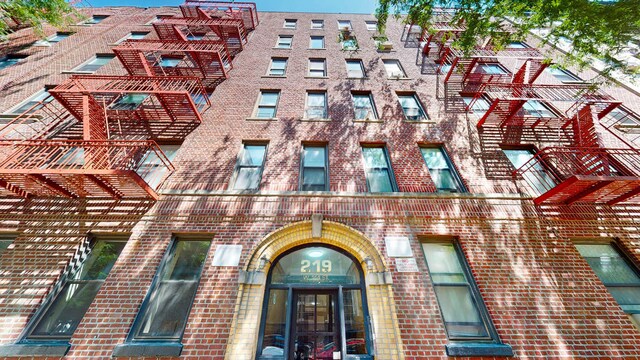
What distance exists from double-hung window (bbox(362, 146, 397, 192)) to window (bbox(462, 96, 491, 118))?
14.4 ft

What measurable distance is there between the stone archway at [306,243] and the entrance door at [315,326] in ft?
2.49

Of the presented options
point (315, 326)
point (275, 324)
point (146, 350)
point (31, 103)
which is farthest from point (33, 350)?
A: point (31, 103)

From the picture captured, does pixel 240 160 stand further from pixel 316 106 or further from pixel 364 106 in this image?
pixel 364 106

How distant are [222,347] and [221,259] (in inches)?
65.0

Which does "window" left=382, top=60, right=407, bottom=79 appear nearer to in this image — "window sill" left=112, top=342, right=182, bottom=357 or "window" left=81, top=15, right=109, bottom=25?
"window sill" left=112, top=342, right=182, bottom=357

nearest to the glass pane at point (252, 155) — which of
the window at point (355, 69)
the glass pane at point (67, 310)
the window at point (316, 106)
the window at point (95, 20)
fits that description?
the window at point (316, 106)

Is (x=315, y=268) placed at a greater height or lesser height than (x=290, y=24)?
lesser

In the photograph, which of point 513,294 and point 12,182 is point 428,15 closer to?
point 513,294

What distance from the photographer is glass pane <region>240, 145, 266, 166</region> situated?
721 centimetres

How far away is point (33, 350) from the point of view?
3.94 meters

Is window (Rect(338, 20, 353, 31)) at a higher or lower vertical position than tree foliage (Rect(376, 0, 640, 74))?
higher

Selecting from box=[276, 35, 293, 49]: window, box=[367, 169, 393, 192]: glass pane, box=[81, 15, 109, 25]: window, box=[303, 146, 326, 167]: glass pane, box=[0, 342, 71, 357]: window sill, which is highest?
box=[81, 15, 109, 25]: window

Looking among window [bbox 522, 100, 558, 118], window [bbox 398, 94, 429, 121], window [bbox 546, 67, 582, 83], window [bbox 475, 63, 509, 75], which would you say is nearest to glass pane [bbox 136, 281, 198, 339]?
window [bbox 398, 94, 429, 121]

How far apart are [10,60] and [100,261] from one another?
14.1m
